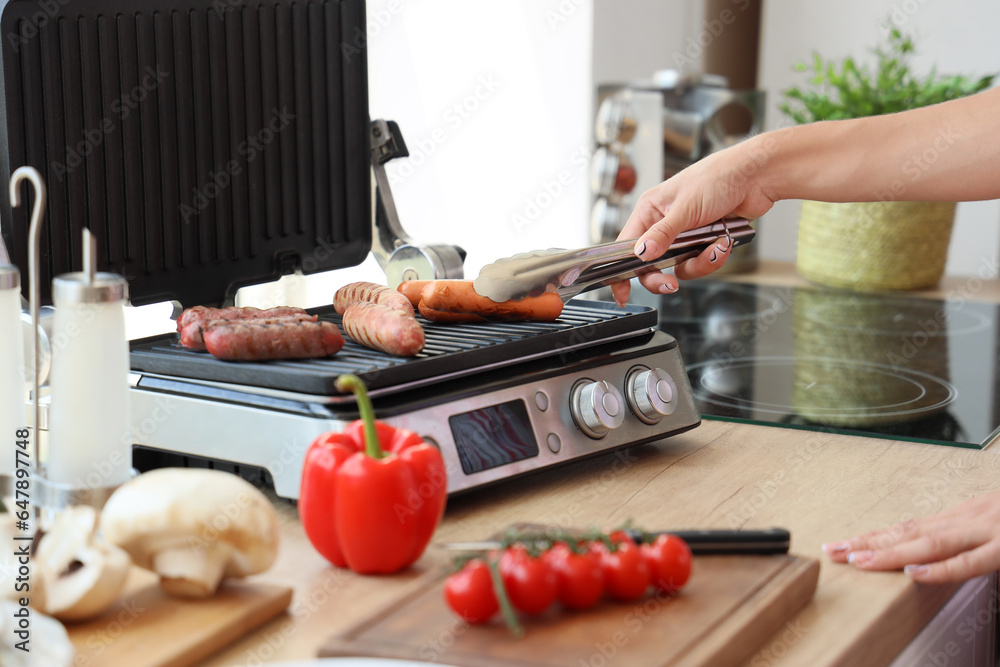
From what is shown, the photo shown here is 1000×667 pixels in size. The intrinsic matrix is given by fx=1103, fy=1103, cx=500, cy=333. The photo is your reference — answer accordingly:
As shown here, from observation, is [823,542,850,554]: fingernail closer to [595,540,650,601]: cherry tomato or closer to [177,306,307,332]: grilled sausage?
[595,540,650,601]: cherry tomato

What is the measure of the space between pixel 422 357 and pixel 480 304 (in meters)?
0.17

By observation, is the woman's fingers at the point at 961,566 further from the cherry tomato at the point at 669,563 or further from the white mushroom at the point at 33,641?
the white mushroom at the point at 33,641

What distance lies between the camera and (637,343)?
1.26 metres

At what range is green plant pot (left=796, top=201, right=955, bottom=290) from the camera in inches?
87.8

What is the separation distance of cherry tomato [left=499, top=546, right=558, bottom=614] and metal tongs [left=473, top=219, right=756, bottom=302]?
464mm

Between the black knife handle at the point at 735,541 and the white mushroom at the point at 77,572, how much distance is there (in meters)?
0.39

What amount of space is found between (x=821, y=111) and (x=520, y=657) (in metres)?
1.81

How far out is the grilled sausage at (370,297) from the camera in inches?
45.5

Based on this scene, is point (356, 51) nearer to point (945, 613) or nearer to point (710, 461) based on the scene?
point (710, 461)

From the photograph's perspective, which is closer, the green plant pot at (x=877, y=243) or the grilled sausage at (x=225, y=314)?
the grilled sausage at (x=225, y=314)

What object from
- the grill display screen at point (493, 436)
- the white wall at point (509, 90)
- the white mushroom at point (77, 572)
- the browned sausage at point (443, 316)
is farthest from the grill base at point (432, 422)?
the white wall at point (509, 90)

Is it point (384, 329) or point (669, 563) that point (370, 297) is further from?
point (669, 563)

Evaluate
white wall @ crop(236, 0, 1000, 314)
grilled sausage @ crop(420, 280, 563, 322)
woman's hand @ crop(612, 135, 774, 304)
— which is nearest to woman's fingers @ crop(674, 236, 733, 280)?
woman's hand @ crop(612, 135, 774, 304)

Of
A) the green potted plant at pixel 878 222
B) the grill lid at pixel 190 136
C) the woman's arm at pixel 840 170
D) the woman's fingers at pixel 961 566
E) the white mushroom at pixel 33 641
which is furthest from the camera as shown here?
the green potted plant at pixel 878 222
